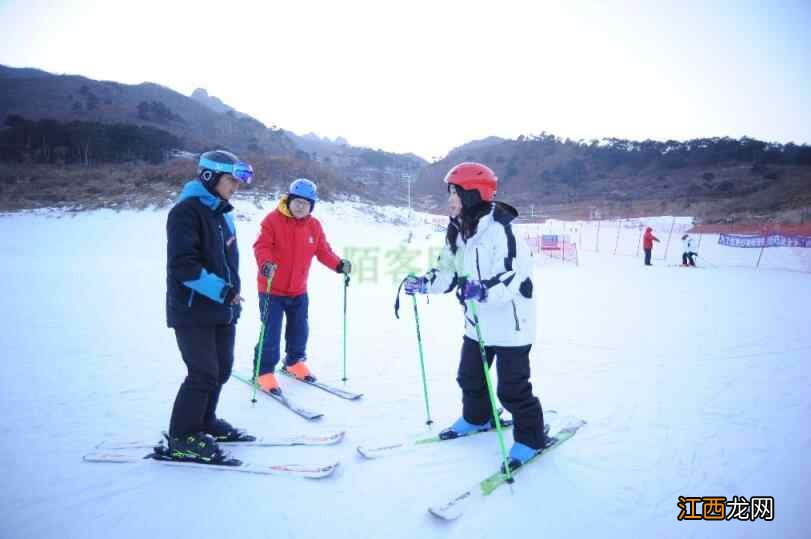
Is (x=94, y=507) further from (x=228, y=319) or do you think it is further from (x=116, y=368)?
(x=116, y=368)

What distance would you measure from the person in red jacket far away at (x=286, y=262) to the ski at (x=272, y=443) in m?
0.99

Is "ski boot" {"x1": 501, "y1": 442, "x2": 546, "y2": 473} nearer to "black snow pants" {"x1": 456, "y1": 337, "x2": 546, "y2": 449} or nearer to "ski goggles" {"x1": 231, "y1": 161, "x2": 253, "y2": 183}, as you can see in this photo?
"black snow pants" {"x1": 456, "y1": 337, "x2": 546, "y2": 449}

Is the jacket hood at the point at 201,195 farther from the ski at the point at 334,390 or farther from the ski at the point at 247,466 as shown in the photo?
the ski at the point at 334,390

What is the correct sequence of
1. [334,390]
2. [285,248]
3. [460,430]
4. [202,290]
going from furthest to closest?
[334,390] → [285,248] → [460,430] → [202,290]

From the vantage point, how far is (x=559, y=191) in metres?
74.4

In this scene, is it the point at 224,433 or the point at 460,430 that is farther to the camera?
the point at 460,430

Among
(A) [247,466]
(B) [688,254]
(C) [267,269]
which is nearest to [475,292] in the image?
(A) [247,466]

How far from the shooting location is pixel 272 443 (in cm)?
359

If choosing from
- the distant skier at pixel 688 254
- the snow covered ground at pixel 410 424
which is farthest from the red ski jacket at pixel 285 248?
the distant skier at pixel 688 254

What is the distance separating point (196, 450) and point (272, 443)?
63 cm

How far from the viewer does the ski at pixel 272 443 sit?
11.3ft

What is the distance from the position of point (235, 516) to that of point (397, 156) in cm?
10763

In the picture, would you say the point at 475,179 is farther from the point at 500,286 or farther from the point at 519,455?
the point at 519,455

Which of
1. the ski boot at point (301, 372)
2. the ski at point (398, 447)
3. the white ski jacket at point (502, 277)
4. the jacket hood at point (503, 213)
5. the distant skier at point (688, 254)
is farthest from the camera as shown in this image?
the distant skier at point (688, 254)
